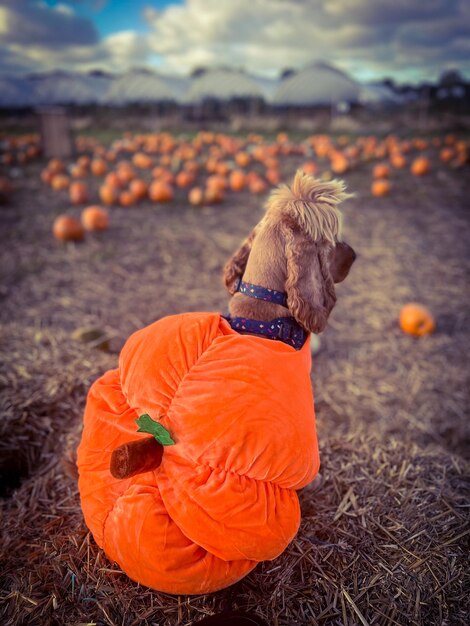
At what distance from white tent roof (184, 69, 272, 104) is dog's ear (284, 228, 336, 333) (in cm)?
4106

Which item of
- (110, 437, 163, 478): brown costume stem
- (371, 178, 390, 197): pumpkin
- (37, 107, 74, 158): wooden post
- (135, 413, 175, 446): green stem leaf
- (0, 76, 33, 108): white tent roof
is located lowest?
(110, 437, 163, 478): brown costume stem

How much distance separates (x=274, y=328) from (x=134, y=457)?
2.69ft

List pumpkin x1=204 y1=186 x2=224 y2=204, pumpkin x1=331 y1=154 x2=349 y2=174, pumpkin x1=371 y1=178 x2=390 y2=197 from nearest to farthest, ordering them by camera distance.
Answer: pumpkin x1=204 y1=186 x2=224 y2=204
pumpkin x1=371 y1=178 x2=390 y2=197
pumpkin x1=331 y1=154 x2=349 y2=174

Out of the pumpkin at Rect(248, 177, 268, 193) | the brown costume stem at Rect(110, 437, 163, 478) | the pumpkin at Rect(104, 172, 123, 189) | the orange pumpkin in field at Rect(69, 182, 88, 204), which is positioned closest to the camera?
the brown costume stem at Rect(110, 437, 163, 478)

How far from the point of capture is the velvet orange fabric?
1.63 m

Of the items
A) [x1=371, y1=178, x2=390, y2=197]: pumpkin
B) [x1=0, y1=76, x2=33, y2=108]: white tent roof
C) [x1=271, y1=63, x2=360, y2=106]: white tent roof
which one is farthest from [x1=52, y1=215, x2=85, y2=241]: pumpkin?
[x1=271, y1=63, x2=360, y2=106]: white tent roof

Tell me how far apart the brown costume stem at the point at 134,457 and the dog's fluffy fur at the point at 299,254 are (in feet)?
2.35

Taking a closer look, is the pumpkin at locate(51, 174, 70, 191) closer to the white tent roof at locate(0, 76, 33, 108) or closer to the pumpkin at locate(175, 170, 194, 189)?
the pumpkin at locate(175, 170, 194, 189)

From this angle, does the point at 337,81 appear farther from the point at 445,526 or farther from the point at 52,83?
the point at 445,526

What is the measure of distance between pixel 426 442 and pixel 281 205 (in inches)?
109

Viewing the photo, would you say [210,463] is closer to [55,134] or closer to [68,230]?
[68,230]

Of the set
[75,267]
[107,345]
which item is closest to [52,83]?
[75,267]

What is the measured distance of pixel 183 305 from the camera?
5383 mm

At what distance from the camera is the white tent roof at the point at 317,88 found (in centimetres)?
4072
